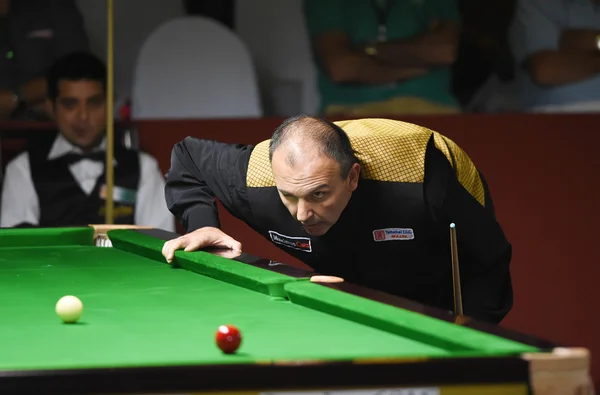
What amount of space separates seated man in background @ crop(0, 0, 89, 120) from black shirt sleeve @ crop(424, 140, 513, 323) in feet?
7.69

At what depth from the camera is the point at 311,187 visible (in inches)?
108

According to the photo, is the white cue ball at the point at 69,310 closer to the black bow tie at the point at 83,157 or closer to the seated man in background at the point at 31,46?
the black bow tie at the point at 83,157

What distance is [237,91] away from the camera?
16.4ft

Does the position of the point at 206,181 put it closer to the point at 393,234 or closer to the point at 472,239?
the point at 393,234

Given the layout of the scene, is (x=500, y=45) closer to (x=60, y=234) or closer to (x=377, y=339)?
(x=60, y=234)

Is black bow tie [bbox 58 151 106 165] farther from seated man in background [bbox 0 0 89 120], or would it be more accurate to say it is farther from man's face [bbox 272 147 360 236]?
man's face [bbox 272 147 360 236]

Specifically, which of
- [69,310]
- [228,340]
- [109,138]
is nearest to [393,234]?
[69,310]

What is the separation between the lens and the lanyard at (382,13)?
507 cm

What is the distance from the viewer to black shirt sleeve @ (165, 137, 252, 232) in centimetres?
317

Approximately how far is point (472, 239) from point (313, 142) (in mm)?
507

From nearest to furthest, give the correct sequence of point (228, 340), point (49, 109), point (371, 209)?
point (228, 340), point (371, 209), point (49, 109)

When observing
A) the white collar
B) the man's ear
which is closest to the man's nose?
the white collar

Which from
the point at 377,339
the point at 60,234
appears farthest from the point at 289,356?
the point at 60,234

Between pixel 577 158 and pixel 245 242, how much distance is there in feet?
5.11
